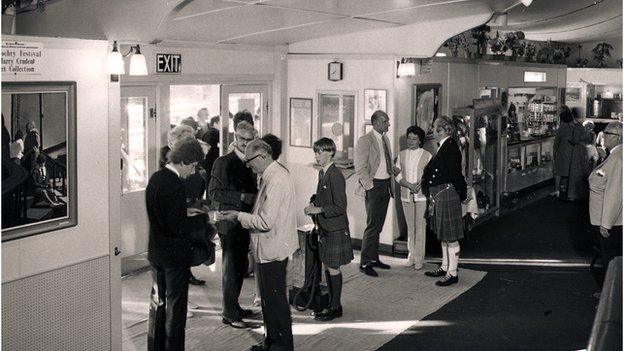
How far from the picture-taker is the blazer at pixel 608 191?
716cm

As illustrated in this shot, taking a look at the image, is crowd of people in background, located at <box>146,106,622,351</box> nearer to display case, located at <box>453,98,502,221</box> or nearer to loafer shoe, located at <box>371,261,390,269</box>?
loafer shoe, located at <box>371,261,390,269</box>

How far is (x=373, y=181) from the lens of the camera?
8.95 meters

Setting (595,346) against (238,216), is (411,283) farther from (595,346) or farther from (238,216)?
(595,346)

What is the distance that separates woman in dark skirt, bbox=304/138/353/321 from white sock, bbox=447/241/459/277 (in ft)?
5.96

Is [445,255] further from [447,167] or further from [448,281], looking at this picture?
[447,167]

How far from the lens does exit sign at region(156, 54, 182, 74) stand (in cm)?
874

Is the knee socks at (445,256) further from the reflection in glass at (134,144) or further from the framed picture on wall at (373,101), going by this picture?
the reflection in glass at (134,144)

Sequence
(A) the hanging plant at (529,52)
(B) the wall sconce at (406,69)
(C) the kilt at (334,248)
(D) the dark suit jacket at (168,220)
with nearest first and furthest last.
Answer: (D) the dark suit jacket at (168,220) < (C) the kilt at (334,248) < (B) the wall sconce at (406,69) < (A) the hanging plant at (529,52)

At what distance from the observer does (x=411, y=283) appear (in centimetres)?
854

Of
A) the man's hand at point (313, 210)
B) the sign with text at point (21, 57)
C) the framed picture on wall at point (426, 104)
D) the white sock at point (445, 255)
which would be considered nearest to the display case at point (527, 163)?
the framed picture on wall at point (426, 104)

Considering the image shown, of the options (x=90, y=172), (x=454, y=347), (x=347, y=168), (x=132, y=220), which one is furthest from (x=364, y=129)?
(x=90, y=172)

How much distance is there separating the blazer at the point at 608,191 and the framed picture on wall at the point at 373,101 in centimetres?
327

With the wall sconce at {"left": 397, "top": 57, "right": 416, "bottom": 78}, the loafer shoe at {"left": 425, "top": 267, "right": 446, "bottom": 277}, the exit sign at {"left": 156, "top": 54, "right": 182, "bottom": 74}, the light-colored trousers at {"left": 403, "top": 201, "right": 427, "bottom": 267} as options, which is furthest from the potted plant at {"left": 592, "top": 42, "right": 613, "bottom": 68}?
the exit sign at {"left": 156, "top": 54, "right": 182, "bottom": 74}

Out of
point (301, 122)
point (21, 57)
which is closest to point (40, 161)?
point (21, 57)
